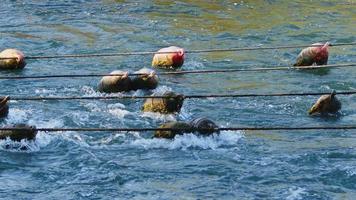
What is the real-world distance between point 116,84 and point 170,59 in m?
2.59

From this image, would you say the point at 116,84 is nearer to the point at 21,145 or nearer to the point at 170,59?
the point at 170,59

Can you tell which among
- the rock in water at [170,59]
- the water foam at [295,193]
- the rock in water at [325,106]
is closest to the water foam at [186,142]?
the water foam at [295,193]

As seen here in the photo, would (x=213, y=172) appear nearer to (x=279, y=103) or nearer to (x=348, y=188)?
(x=348, y=188)

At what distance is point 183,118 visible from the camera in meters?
12.2

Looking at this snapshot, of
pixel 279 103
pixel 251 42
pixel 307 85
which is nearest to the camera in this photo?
pixel 279 103

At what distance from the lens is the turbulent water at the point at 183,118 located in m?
9.35

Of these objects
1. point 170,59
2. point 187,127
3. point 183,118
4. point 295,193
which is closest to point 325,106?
point 183,118

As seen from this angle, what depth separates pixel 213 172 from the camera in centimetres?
972

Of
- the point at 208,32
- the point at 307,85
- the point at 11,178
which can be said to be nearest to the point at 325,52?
the point at 307,85

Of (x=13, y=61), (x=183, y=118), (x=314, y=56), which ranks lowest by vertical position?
(x=183, y=118)

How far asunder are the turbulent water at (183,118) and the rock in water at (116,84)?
0.63 feet

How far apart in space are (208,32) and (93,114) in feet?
26.9

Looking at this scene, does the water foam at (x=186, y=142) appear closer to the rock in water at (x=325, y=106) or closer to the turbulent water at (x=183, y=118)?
the turbulent water at (x=183, y=118)

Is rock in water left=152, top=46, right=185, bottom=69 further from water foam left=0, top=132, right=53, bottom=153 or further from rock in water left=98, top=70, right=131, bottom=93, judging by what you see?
water foam left=0, top=132, right=53, bottom=153
